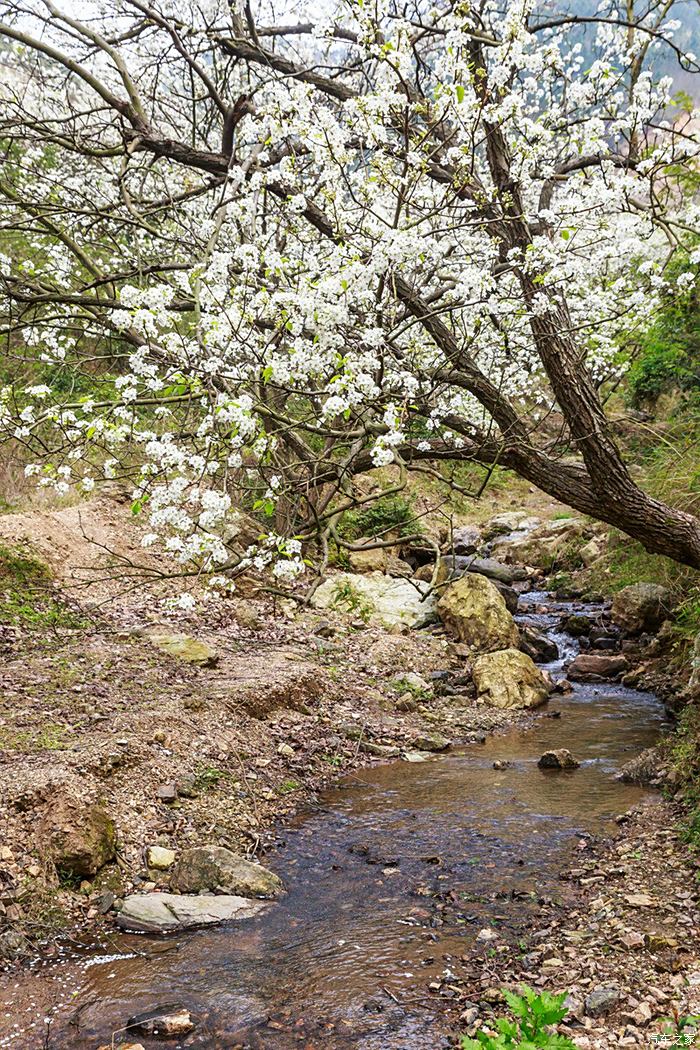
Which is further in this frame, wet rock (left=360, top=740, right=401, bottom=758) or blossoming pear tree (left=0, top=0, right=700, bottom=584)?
wet rock (left=360, top=740, right=401, bottom=758)

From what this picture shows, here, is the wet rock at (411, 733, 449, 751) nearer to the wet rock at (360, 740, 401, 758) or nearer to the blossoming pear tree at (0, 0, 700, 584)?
the wet rock at (360, 740, 401, 758)

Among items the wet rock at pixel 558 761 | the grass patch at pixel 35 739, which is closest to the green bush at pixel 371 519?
the wet rock at pixel 558 761

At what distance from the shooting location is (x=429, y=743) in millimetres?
7363

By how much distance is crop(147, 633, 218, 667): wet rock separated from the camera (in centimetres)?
797

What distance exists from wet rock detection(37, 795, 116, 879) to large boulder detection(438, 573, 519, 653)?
20.6ft

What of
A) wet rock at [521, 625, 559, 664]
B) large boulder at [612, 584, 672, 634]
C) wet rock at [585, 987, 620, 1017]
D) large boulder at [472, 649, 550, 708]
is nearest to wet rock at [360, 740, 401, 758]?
large boulder at [472, 649, 550, 708]

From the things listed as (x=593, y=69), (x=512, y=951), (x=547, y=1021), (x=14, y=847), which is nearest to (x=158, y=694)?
(x=14, y=847)

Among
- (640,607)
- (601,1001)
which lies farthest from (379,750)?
(640,607)

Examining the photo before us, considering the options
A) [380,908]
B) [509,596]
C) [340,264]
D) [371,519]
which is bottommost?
[380,908]

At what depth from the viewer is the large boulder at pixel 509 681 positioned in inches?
339

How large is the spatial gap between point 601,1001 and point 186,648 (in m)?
5.66

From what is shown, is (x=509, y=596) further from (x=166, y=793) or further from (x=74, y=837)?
(x=74, y=837)

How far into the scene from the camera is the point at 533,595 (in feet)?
42.4

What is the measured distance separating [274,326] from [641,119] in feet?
12.1
